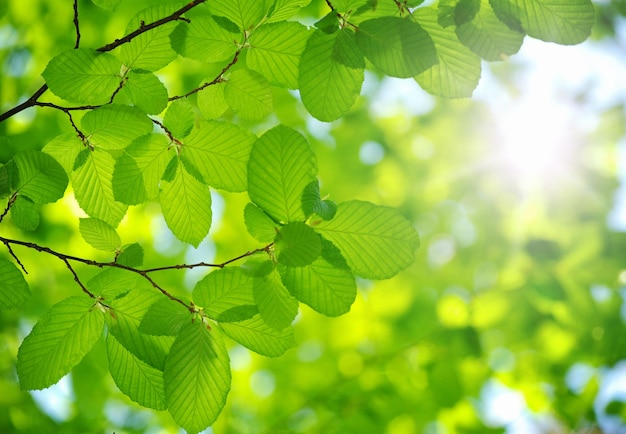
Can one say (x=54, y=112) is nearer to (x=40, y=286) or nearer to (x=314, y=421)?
(x=40, y=286)

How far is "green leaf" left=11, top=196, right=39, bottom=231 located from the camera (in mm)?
773

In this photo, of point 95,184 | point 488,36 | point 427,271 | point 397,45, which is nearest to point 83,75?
point 95,184

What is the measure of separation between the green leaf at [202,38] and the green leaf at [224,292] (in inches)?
12.6

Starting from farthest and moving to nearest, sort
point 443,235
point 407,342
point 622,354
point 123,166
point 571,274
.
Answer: point 443,235
point 407,342
point 622,354
point 571,274
point 123,166

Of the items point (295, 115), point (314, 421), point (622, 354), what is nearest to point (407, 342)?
point (314, 421)

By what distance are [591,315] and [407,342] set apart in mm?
910

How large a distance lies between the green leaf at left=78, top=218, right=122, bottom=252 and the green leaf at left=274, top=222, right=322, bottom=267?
0.32m

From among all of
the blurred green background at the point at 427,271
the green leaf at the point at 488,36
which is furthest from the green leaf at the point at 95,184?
the blurred green background at the point at 427,271

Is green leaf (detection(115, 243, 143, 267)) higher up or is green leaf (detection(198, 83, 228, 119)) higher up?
green leaf (detection(198, 83, 228, 119))

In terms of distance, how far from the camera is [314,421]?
2984mm

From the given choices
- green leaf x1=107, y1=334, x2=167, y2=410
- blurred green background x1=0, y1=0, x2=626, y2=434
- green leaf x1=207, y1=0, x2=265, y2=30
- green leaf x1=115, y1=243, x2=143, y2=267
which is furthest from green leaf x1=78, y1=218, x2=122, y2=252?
blurred green background x1=0, y1=0, x2=626, y2=434

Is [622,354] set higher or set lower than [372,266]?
lower

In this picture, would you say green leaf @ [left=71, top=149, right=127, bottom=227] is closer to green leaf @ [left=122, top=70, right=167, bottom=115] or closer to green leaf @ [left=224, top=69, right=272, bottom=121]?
green leaf @ [left=122, top=70, right=167, bottom=115]

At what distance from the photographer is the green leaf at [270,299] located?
2.25 feet
